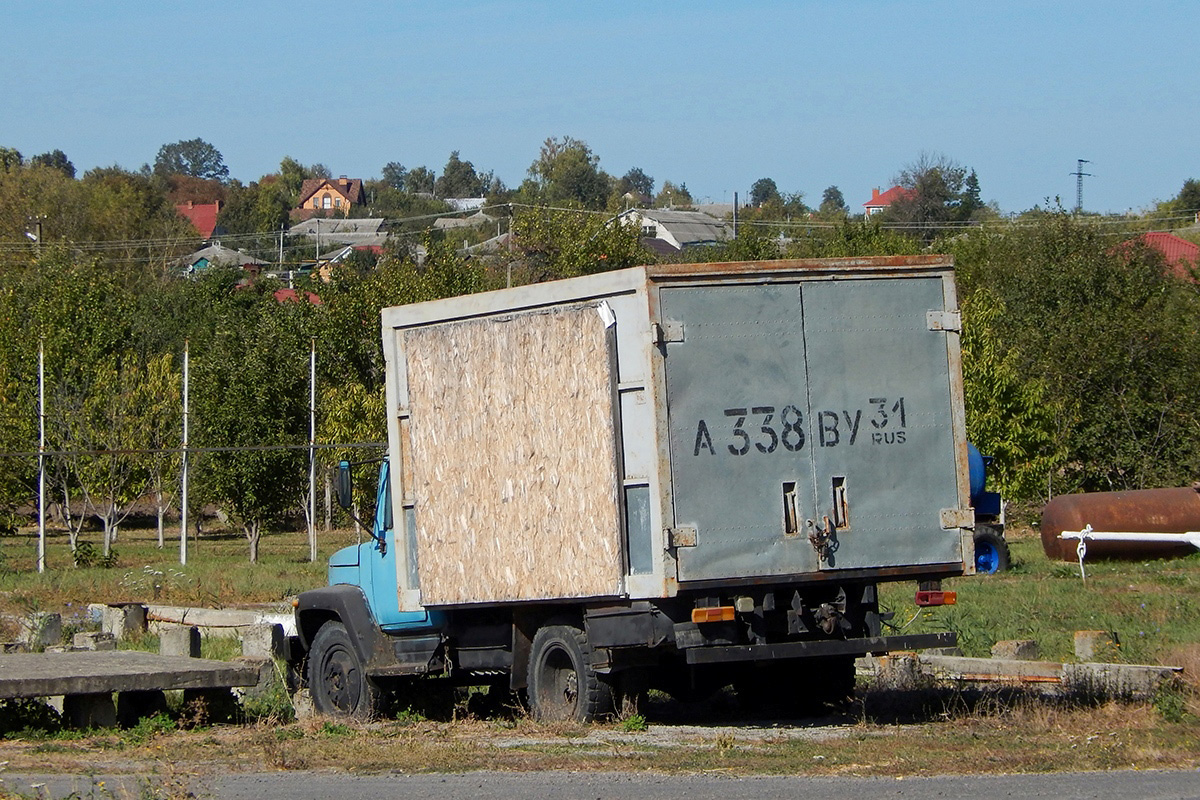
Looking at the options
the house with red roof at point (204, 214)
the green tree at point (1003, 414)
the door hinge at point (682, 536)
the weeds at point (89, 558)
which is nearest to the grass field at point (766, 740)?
the door hinge at point (682, 536)

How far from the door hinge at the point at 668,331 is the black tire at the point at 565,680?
2.40 metres

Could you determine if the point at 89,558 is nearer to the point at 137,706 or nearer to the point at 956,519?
the point at 137,706

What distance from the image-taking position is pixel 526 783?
335 inches

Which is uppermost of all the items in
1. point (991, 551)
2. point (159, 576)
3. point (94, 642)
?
point (159, 576)

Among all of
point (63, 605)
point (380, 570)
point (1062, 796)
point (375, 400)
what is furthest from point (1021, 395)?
point (1062, 796)

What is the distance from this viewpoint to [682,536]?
979 centimetres

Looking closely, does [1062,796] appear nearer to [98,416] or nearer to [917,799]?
[917,799]

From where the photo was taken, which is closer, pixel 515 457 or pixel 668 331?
pixel 668 331

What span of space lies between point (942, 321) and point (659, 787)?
167 inches

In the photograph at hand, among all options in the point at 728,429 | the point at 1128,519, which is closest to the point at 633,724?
the point at 728,429

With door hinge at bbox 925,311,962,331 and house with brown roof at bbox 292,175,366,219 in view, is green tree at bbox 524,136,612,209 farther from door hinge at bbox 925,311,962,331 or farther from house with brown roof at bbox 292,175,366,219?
door hinge at bbox 925,311,962,331

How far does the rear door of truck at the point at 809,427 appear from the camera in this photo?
32.5ft

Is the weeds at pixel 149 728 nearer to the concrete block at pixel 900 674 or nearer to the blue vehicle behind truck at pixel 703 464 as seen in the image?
the blue vehicle behind truck at pixel 703 464

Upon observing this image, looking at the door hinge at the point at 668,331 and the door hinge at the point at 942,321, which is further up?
the door hinge at the point at 942,321
